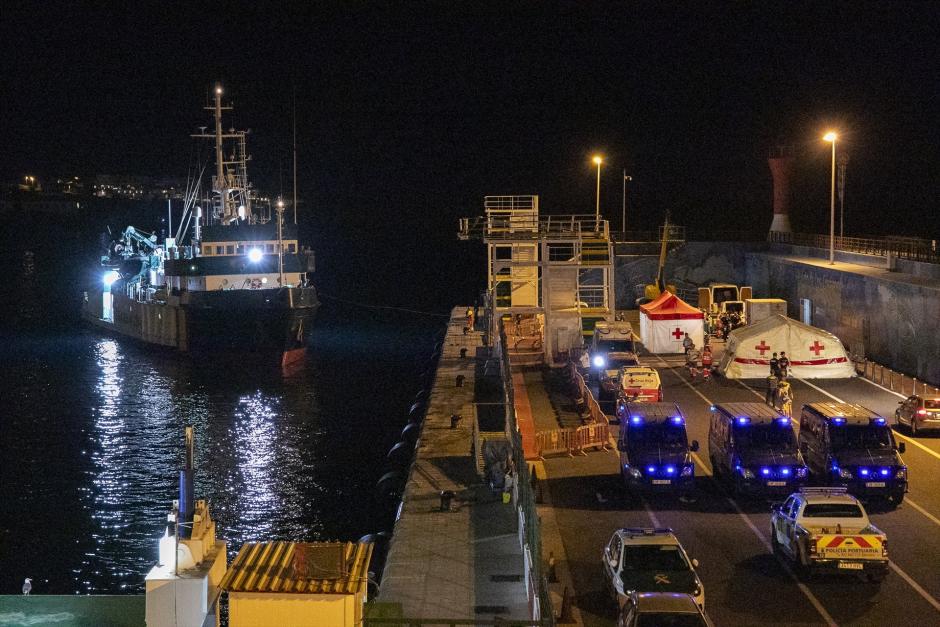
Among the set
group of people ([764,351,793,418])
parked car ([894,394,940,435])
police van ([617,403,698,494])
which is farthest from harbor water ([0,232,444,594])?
parked car ([894,394,940,435])

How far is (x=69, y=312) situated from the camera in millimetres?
92188

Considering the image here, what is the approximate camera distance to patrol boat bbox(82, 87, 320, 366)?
59031 millimetres

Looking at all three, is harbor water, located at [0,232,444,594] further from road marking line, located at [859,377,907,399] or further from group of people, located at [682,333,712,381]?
road marking line, located at [859,377,907,399]

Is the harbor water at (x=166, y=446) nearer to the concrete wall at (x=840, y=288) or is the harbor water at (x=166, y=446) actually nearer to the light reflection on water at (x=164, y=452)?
the light reflection on water at (x=164, y=452)

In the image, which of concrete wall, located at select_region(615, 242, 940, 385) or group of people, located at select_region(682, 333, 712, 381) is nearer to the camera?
concrete wall, located at select_region(615, 242, 940, 385)

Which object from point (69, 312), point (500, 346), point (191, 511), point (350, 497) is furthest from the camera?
point (69, 312)

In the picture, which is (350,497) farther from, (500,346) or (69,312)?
(69,312)

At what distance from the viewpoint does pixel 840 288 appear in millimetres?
42531

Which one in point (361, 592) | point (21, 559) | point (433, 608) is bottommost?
point (21, 559)

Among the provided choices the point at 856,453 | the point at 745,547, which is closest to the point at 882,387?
the point at 856,453

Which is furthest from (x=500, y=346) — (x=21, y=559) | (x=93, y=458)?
(x=21, y=559)

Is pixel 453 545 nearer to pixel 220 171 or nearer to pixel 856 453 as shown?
pixel 856 453

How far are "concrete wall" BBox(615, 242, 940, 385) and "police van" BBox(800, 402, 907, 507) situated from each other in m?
13.6

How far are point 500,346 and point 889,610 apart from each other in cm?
2352
